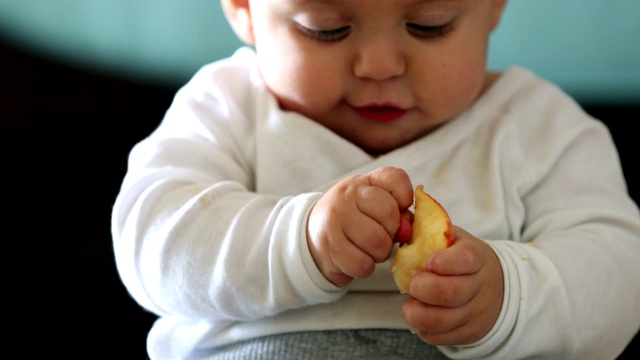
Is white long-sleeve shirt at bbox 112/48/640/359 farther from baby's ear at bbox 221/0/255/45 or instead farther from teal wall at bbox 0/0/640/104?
teal wall at bbox 0/0/640/104

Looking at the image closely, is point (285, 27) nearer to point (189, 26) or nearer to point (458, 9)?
point (458, 9)

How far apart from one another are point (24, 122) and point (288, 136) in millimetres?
938

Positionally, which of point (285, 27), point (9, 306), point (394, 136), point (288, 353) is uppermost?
point (285, 27)

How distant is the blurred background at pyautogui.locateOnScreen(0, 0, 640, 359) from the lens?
1547 mm

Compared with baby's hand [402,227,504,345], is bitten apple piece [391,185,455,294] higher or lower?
higher

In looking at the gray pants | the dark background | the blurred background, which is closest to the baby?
the gray pants

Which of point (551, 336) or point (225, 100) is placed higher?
point (225, 100)

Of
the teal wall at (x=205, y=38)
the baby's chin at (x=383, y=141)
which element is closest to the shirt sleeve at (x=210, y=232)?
the baby's chin at (x=383, y=141)

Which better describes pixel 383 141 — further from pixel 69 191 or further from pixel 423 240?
pixel 69 191

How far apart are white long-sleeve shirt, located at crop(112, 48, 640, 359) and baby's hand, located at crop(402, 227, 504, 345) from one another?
0.9 inches

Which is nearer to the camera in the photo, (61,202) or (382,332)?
(382,332)

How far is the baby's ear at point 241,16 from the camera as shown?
953 millimetres

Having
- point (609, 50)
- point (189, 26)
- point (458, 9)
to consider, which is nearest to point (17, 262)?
point (189, 26)

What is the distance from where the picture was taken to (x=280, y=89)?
0.91 metres
